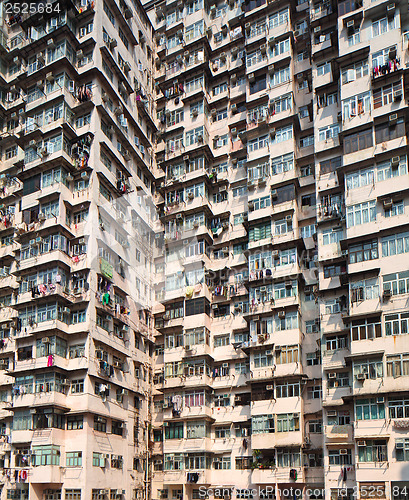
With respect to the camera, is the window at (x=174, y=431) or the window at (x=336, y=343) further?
the window at (x=174, y=431)

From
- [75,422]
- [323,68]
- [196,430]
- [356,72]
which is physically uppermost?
[323,68]

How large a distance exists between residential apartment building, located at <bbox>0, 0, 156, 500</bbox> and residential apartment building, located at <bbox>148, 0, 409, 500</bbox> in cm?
223

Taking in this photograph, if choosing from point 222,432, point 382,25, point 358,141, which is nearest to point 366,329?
point 358,141

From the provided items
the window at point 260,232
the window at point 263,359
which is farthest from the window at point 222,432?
the window at point 260,232

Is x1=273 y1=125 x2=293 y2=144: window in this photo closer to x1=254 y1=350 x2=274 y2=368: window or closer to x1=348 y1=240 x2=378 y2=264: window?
x1=348 y1=240 x2=378 y2=264: window

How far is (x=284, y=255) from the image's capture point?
31812mm

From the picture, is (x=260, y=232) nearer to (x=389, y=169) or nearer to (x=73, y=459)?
(x=389, y=169)

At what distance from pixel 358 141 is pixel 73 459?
22.6 meters

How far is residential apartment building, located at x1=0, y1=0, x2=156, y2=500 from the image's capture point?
29.3m

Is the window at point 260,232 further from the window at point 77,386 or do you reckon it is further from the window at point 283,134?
the window at point 77,386

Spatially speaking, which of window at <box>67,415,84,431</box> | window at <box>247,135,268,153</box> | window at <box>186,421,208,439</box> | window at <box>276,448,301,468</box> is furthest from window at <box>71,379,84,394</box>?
window at <box>247,135,268,153</box>

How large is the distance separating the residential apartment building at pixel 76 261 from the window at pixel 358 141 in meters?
14.3

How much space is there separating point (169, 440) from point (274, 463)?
661 cm

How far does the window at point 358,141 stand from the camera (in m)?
29.0
